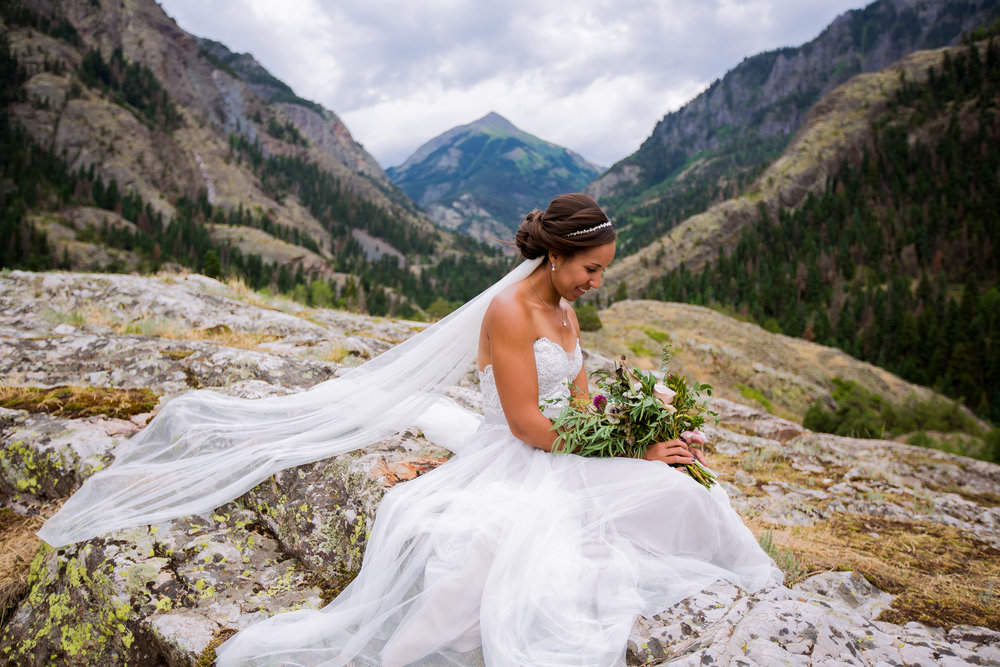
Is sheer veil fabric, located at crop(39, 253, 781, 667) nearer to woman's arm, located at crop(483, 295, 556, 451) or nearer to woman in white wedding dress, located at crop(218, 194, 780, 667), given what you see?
woman in white wedding dress, located at crop(218, 194, 780, 667)

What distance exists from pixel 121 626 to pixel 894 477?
1017 cm

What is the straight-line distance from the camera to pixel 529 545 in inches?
102

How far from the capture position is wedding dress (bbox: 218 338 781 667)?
2389mm

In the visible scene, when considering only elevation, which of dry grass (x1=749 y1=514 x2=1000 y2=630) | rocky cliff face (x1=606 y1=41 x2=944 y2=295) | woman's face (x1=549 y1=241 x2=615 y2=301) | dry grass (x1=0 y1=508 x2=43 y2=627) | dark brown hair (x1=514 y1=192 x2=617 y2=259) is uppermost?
rocky cliff face (x1=606 y1=41 x2=944 y2=295)

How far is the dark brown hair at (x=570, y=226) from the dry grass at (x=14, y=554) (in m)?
3.95

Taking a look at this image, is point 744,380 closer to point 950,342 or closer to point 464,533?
point 464,533

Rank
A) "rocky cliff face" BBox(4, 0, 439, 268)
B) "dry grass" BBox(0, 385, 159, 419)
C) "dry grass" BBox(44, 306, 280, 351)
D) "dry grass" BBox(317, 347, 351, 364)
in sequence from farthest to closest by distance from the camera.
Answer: "rocky cliff face" BBox(4, 0, 439, 268) < "dry grass" BBox(317, 347, 351, 364) < "dry grass" BBox(44, 306, 280, 351) < "dry grass" BBox(0, 385, 159, 419)

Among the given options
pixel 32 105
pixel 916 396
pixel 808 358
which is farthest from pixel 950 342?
pixel 32 105

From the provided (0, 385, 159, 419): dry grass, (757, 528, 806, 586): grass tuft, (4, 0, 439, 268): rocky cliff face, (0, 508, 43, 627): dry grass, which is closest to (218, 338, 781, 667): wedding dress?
(757, 528, 806, 586): grass tuft

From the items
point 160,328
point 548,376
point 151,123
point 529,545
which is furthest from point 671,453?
point 151,123

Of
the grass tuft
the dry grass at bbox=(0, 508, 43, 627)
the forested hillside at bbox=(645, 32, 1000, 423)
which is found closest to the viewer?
the dry grass at bbox=(0, 508, 43, 627)

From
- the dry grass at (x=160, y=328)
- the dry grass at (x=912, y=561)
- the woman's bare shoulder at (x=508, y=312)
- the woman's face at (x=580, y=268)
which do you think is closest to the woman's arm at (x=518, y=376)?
the woman's bare shoulder at (x=508, y=312)

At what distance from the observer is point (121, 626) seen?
8.70 ft

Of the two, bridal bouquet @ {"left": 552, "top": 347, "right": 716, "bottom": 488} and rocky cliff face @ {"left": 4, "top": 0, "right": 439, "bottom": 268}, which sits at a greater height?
rocky cliff face @ {"left": 4, "top": 0, "right": 439, "bottom": 268}
